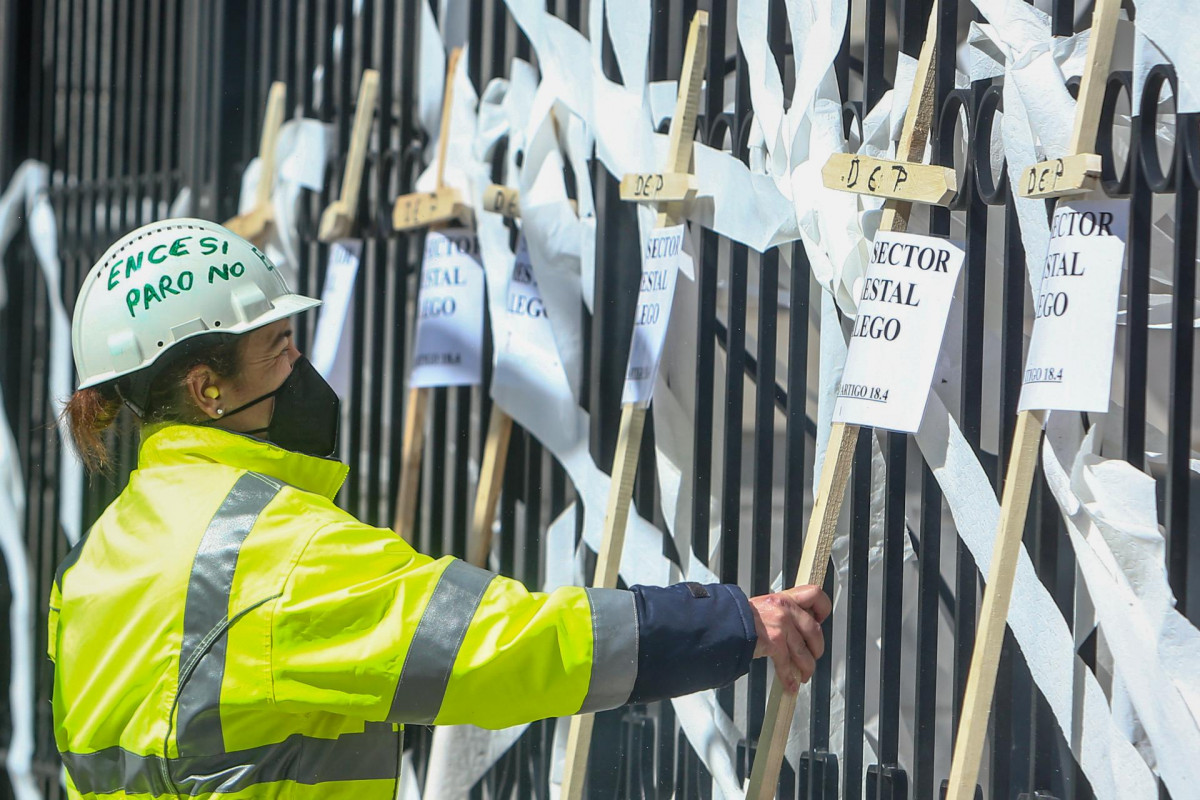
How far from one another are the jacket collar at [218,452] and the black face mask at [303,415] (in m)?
0.06

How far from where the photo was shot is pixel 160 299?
94.3 inches

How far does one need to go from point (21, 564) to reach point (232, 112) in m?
1.97

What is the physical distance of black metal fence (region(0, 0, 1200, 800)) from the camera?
231 cm

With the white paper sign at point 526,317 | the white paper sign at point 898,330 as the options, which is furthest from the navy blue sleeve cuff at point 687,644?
the white paper sign at point 526,317

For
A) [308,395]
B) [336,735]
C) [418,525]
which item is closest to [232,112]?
[418,525]

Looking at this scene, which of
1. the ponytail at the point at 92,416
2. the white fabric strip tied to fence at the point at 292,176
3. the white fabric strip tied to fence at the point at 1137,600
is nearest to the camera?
the white fabric strip tied to fence at the point at 1137,600

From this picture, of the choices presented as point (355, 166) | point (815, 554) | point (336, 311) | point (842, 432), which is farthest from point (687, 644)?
point (355, 166)

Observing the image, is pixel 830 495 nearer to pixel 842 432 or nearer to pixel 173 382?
pixel 842 432

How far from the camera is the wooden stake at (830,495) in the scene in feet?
7.61

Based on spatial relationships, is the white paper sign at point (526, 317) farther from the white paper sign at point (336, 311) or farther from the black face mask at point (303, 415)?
the black face mask at point (303, 415)

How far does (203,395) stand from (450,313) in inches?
47.6

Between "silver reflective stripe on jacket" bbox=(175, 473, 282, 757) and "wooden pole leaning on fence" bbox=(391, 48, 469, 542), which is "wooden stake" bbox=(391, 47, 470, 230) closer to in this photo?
"wooden pole leaning on fence" bbox=(391, 48, 469, 542)

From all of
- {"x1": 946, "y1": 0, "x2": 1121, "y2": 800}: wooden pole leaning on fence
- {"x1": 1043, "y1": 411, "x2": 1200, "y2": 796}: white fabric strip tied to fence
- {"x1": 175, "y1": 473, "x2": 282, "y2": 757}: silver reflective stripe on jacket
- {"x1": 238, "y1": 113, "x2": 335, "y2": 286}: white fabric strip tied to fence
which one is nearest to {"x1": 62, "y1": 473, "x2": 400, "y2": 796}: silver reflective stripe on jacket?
{"x1": 175, "y1": 473, "x2": 282, "y2": 757}: silver reflective stripe on jacket

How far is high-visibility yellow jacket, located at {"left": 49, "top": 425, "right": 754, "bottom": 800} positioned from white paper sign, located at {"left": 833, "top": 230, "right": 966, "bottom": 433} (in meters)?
0.41
